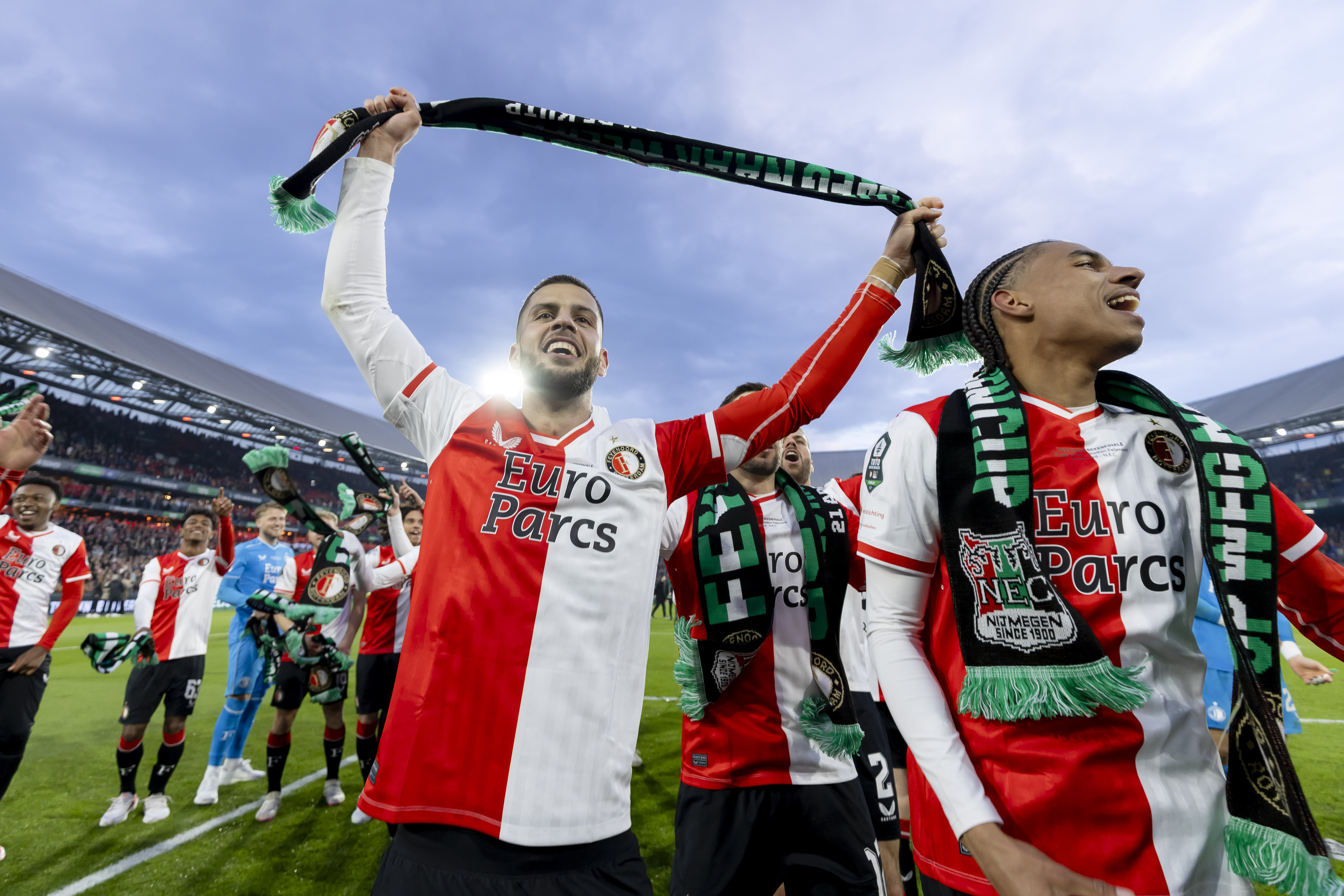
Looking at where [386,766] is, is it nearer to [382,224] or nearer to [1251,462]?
[382,224]

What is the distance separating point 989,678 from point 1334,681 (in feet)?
48.3

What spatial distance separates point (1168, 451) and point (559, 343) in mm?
1728

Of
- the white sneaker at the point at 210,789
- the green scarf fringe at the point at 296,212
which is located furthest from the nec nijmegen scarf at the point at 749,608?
the white sneaker at the point at 210,789

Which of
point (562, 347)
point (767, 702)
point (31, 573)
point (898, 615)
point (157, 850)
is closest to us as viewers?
point (898, 615)

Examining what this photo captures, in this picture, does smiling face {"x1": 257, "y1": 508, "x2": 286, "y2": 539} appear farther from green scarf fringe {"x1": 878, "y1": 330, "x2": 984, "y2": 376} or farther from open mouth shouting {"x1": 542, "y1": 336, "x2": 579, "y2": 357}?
green scarf fringe {"x1": 878, "y1": 330, "x2": 984, "y2": 376}

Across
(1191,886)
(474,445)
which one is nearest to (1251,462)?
(1191,886)

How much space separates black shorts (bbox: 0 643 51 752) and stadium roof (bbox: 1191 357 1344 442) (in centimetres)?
4263

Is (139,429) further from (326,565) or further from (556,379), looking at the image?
(556,379)

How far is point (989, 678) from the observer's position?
136 centimetres

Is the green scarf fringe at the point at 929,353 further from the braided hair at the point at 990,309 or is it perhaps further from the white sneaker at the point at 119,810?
the white sneaker at the point at 119,810

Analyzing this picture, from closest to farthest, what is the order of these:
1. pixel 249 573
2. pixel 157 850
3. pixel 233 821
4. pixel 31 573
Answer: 1. pixel 157 850
2. pixel 233 821
3. pixel 31 573
4. pixel 249 573

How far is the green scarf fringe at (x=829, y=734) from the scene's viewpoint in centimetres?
262

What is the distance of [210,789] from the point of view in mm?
5555

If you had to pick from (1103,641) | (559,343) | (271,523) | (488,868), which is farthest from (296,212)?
(271,523)
